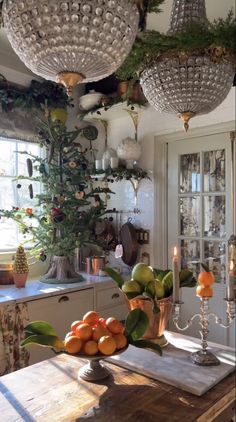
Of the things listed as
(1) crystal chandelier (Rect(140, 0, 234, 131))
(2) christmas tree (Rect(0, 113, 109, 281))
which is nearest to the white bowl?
(2) christmas tree (Rect(0, 113, 109, 281))

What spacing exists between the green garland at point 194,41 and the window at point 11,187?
5.79 feet

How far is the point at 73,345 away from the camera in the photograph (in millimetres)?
1007

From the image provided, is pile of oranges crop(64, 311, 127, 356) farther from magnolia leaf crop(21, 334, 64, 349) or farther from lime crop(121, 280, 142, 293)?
lime crop(121, 280, 142, 293)

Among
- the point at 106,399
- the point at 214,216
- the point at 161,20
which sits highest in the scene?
the point at 161,20

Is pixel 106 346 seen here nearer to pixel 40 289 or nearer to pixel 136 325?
pixel 136 325

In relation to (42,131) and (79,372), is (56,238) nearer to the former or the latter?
(42,131)

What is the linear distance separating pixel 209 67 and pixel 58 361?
42.6 inches

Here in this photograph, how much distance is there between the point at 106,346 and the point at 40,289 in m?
1.38

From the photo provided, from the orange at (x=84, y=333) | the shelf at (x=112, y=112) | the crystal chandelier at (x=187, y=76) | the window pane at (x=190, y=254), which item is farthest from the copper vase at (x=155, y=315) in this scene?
the shelf at (x=112, y=112)

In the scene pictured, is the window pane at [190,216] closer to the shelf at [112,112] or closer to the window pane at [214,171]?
the window pane at [214,171]

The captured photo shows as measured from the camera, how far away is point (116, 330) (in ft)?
3.51

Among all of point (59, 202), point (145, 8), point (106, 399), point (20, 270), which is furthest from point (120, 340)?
point (59, 202)

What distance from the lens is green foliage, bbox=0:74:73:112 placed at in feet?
8.45

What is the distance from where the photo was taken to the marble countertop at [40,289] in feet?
6.93
